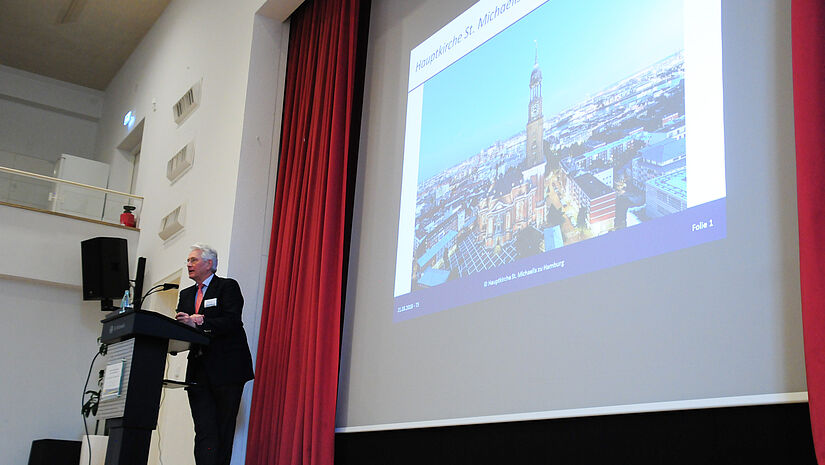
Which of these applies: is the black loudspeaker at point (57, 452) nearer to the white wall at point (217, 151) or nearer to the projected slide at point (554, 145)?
the white wall at point (217, 151)

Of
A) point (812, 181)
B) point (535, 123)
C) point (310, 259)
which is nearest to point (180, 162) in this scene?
point (310, 259)

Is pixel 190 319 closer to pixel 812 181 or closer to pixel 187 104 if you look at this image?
pixel 812 181

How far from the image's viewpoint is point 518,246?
3.17 metres

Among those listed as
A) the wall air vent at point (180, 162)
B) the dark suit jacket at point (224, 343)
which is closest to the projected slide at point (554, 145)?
the dark suit jacket at point (224, 343)

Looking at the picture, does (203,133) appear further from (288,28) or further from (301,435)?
(301,435)

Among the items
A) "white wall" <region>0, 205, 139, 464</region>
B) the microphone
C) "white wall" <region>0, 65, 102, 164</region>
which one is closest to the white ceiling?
"white wall" <region>0, 65, 102, 164</region>

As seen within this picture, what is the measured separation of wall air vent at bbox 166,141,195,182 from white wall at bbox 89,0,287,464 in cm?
7

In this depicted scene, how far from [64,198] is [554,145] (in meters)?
6.39

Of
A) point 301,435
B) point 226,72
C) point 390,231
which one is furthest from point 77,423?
point 390,231

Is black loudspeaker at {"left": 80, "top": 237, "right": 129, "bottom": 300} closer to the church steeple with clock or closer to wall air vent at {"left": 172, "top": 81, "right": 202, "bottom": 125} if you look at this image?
wall air vent at {"left": 172, "top": 81, "right": 202, "bottom": 125}

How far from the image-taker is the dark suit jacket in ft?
12.9

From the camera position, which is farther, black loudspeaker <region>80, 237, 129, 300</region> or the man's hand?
black loudspeaker <region>80, 237, 129, 300</region>

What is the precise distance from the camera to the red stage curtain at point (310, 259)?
13.6 feet

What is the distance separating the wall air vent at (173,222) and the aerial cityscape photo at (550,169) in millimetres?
3076
